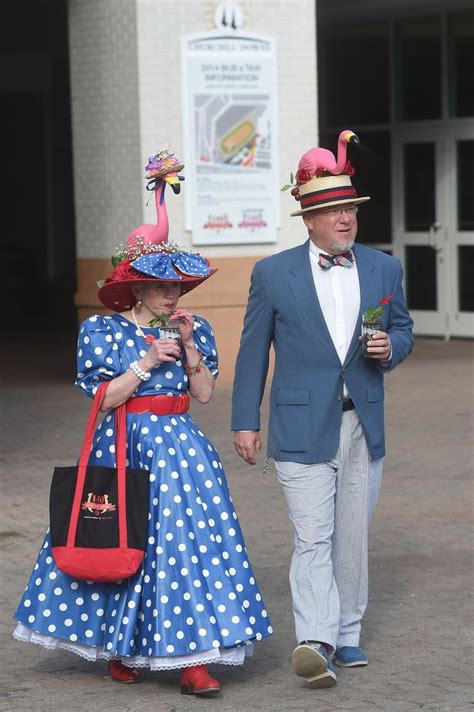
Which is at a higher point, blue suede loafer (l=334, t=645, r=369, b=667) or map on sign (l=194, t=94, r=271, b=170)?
map on sign (l=194, t=94, r=271, b=170)

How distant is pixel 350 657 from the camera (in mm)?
5906

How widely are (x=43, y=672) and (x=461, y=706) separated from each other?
5.41 feet

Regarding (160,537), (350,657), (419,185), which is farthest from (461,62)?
(160,537)

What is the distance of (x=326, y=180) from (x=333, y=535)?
1.33 meters

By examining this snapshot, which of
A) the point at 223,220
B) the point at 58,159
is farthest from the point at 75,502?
the point at 58,159

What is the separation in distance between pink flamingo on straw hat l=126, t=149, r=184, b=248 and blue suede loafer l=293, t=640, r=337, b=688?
161cm

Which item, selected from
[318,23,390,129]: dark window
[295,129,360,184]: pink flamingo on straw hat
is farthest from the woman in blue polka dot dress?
[318,23,390,129]: dark window

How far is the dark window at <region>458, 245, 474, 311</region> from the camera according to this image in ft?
56.7

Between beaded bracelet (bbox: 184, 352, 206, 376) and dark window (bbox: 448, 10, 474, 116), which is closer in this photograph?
beaded bracelet (bbox: 184, 352, 206, 376)

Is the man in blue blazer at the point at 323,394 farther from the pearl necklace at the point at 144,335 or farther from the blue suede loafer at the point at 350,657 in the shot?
the pearl necklace at the point at 144,335

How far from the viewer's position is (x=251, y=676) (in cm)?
586

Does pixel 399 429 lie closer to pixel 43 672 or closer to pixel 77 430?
pixel 77 430

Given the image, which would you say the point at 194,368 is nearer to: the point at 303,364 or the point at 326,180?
the point at 303,364

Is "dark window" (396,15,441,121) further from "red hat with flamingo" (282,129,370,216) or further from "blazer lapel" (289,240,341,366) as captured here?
"blazer lapel" (289,240,341,366)
